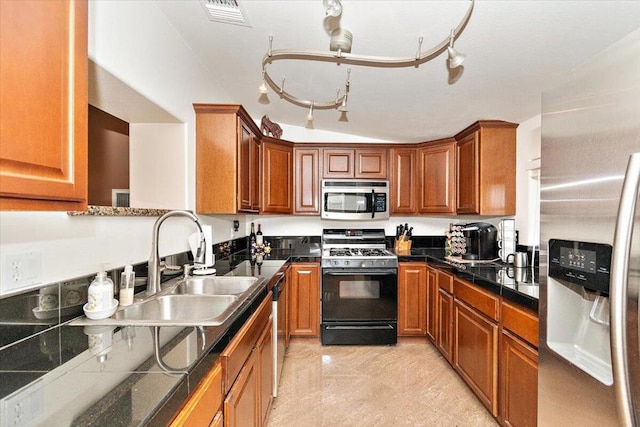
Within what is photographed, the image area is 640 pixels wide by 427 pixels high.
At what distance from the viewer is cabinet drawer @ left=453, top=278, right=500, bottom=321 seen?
1862 millimetres

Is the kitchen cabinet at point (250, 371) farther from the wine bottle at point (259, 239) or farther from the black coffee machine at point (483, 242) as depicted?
the black coffee machine at point (483, 242)

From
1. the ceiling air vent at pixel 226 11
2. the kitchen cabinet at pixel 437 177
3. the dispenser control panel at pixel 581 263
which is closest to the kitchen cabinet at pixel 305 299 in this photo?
the kitchen cabinet at pixel 437 177

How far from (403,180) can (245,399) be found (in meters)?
2.72

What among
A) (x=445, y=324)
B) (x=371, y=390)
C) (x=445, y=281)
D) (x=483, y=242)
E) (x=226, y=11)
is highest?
(x=226, y=11)

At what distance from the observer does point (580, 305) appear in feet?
3.41

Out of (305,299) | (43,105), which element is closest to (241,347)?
(43,105)

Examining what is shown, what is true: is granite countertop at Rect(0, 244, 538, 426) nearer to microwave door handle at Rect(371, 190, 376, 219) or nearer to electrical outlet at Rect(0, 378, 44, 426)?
electrical outlet at Rect(0, 378, 44, 426)

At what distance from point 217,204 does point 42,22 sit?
162cm

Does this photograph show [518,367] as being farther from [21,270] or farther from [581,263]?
[21,270]

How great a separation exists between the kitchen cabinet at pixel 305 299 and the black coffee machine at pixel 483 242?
1.43 metres

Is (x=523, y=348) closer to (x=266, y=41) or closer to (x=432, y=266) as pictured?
(x=432, y=266)

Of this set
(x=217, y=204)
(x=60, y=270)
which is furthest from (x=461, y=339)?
(x=60, y=270)

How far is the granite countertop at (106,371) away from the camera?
1.99 ft

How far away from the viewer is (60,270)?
3.71ft
